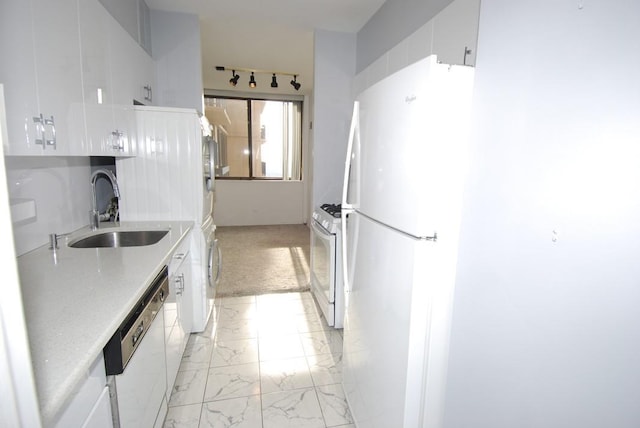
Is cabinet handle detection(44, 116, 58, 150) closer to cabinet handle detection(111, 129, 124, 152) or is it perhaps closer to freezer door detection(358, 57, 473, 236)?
cabinet handle detection(111, 129, 124, 152)

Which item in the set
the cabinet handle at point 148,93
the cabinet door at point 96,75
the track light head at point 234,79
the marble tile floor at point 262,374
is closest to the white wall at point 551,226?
the marble tile floor at point 262,374

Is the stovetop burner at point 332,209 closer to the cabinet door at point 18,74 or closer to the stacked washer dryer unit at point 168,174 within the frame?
the stacked washer dryer unit at point 168,174

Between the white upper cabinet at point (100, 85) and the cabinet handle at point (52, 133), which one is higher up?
the white upper cabinet at point (100, 85)

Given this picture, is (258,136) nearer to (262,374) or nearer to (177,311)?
(177,311)

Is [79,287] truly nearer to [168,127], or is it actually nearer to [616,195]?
[168,127]

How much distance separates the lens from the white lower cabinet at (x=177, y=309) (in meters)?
1.66

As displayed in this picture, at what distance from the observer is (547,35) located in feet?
2.77

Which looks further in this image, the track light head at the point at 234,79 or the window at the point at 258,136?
the window at the point at 258,136

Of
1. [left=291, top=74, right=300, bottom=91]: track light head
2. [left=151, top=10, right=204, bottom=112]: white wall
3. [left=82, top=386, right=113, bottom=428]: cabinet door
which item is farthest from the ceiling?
[left=82, top=386, right=113, bottom=428]: cabinet door

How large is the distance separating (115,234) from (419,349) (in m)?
1.98

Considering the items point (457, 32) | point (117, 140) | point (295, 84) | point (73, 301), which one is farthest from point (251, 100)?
point (73, 301)

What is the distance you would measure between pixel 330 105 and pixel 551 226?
8.49ft

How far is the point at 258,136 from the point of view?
20.9 ft

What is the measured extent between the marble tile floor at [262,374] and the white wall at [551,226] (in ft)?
3.03
